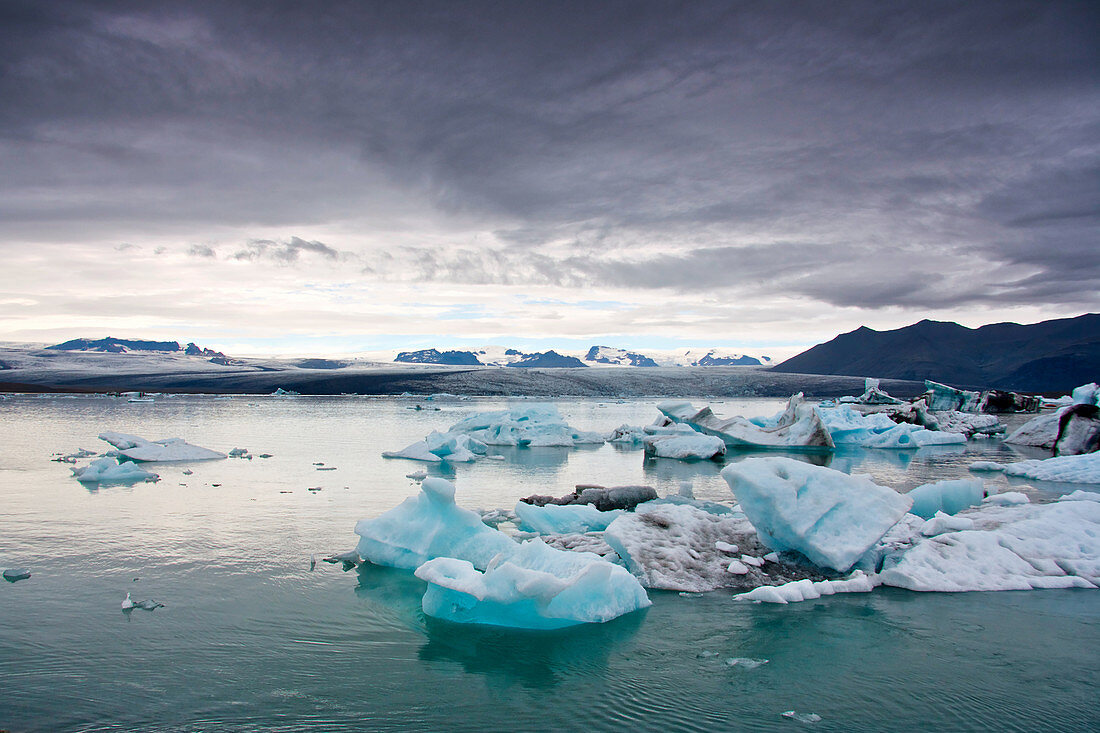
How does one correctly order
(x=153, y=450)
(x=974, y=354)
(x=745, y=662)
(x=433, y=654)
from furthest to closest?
(x=974, y=354)
(x=153, y=450)
(x=433, y=654)
(x=745, y=662)

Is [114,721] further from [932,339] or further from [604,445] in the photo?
[932,339]

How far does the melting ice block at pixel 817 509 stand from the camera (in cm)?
555

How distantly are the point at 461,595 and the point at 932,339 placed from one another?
168 meters

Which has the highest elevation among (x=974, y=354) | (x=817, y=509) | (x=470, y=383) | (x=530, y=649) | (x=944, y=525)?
(x=974, y=354)

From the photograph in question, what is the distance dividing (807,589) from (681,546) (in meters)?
1.10

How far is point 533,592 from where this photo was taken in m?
4.14

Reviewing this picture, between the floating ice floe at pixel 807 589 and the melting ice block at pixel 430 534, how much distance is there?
2.05m

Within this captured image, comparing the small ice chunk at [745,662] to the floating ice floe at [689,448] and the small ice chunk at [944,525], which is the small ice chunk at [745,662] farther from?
the floating ice floe at [689,448]

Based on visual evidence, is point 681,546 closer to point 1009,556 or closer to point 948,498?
point 1009,556

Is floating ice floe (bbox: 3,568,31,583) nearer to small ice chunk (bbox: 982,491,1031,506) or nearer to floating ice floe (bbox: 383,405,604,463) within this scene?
small ice chunk (bbox: 982,491,1031,506)

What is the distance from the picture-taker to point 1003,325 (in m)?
153

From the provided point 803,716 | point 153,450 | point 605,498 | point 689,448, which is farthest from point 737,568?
point 153,450

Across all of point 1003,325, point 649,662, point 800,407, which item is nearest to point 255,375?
point 800,407

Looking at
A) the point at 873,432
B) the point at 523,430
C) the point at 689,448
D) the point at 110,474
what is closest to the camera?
the point at 110,474
